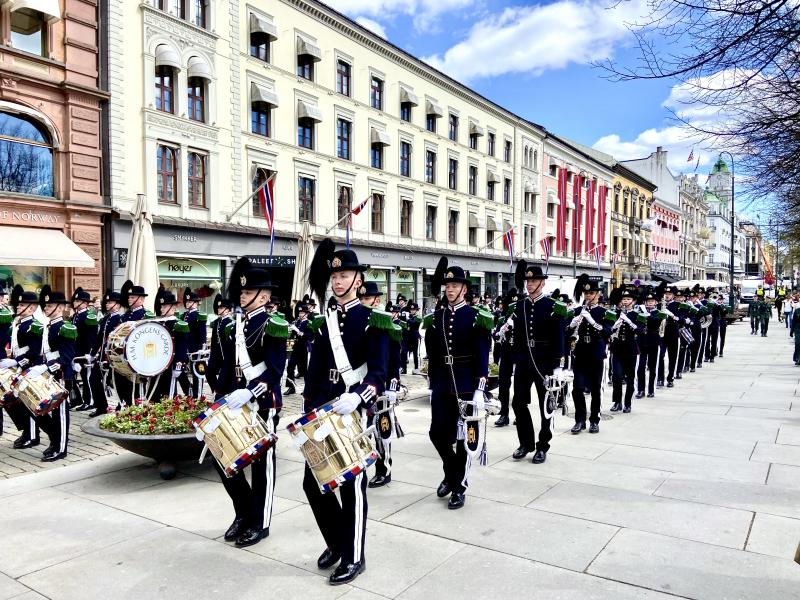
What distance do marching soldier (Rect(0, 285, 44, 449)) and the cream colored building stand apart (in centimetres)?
1200

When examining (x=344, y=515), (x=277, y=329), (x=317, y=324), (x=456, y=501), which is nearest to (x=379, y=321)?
(x=317, y=324)

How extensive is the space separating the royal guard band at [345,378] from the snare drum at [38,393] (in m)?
4.15

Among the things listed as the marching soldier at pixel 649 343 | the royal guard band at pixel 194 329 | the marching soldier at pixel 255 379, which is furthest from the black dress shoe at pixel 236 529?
the marching soldier at pixel 649 343

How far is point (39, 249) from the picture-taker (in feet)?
55.9

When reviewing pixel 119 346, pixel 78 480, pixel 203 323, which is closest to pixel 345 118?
pixel 203 323

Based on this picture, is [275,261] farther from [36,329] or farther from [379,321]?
[379,321]

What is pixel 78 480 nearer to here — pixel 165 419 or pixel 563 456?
pixel 165 419

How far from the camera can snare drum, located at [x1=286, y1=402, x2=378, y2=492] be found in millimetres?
3916

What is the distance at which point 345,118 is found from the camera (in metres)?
28.0

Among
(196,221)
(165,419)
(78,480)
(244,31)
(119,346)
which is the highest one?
(244,31)

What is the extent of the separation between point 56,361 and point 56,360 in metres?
0.02

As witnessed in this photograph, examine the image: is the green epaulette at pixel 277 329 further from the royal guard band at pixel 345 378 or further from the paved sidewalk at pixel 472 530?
the paved sidewalk at pixel 472 530

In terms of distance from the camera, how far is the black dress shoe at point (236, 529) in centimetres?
470

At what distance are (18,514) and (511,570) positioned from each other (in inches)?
167
